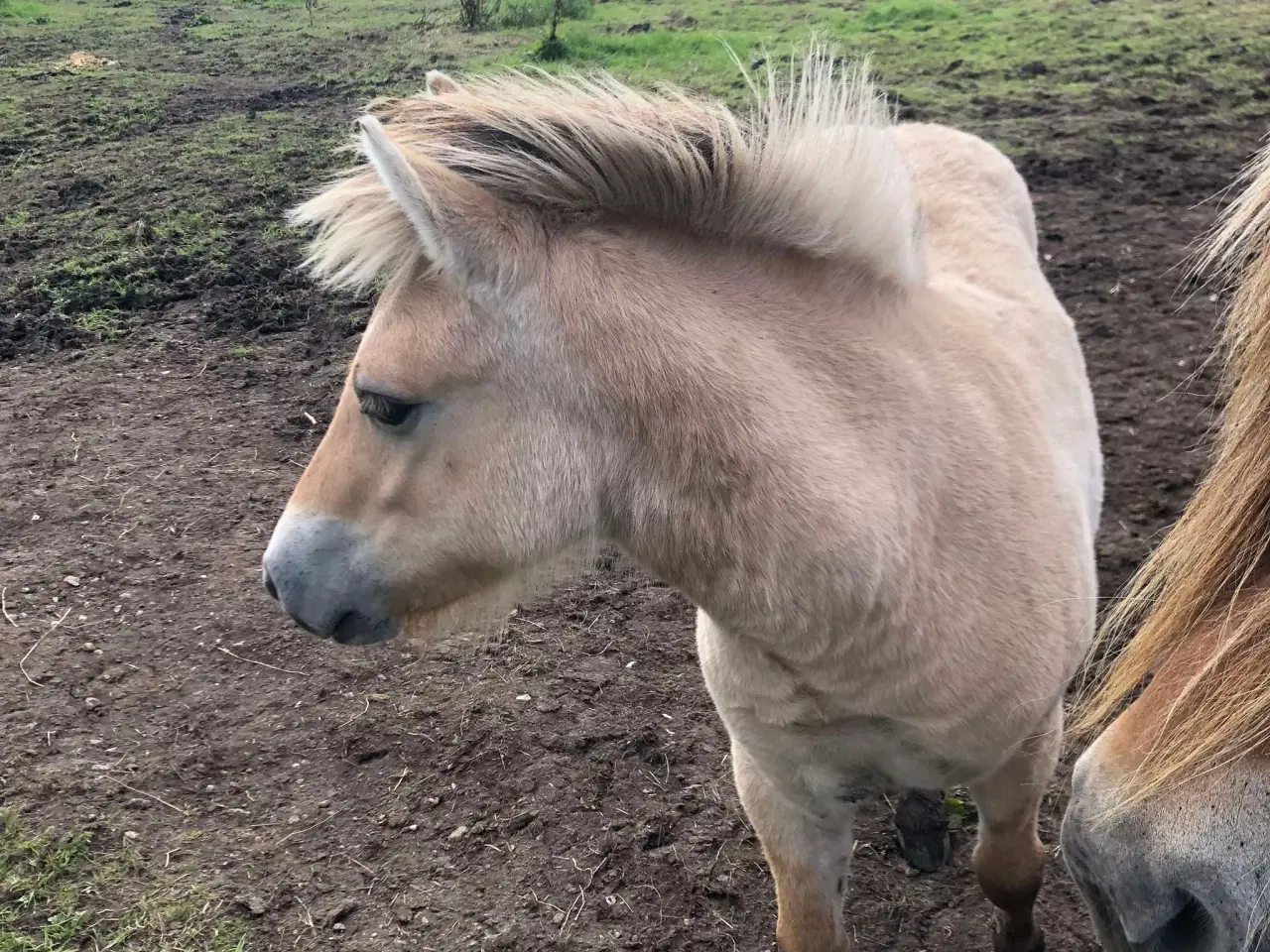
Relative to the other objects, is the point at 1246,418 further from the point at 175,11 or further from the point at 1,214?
the point at 175,11

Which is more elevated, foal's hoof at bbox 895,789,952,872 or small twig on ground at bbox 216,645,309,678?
foal's hoof at bbox 895,789,952,872

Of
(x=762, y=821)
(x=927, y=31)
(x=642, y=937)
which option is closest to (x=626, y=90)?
(x=762, y=821)

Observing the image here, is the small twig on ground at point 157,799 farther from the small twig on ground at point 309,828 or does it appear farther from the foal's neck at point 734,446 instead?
the foal's neck at point 734,446

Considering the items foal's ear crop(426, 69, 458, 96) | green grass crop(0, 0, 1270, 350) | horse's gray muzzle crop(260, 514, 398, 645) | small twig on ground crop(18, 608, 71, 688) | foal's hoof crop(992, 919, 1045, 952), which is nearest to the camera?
horse's gray muzzle crop(260, 514, 398, 645)

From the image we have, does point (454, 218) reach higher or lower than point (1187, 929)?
higher

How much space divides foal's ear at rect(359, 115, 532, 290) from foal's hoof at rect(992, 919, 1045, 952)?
200 centimetres

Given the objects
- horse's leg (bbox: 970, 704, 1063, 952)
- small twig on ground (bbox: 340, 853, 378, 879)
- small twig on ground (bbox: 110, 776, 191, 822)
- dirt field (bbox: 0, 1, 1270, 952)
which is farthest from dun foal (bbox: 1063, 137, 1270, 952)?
small twig on ground (bbox: 110, 776, 191, 822)

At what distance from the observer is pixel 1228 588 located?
3.71 feet

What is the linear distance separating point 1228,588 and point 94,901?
2827 mm

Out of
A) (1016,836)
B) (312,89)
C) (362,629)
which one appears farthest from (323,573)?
(312,89)

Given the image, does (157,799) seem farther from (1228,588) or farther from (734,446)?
(1228,588)

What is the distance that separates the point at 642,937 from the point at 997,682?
132 centimetres

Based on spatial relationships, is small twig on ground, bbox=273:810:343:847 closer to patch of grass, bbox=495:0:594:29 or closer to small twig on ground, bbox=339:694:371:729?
small twig on ground, bbox=339:694:371:729

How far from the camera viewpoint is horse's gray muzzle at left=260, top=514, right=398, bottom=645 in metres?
1.65
